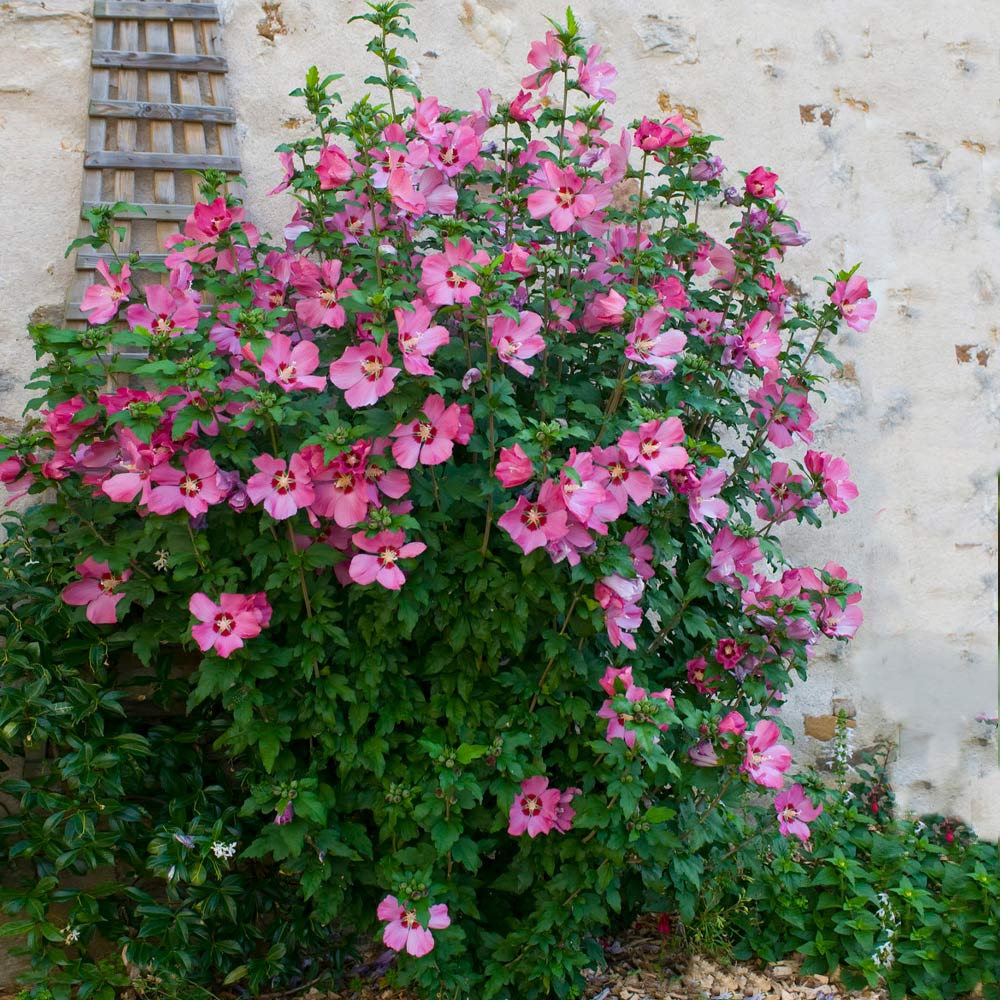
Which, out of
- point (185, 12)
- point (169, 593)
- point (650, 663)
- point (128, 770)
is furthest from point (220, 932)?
point (185, 12)

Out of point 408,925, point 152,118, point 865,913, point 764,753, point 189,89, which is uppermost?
point 189,89

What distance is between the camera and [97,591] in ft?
7.08

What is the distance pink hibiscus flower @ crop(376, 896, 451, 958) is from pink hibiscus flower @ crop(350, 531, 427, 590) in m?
0.66

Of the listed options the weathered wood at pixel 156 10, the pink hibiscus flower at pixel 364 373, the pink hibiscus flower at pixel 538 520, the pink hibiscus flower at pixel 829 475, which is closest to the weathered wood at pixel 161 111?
the weathered wood at pixel 156 10

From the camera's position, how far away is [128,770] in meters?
2.22

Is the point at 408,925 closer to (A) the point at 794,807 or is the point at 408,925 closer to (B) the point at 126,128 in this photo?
(A) the point at 794,807

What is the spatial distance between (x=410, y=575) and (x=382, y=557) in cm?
12

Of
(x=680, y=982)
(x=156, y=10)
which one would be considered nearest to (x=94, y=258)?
(x=156, y=10)

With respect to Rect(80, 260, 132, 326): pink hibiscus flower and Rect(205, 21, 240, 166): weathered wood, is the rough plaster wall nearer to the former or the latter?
Rect(205, 21, 240, 166): weathered wood

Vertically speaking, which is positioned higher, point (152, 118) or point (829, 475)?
point (152, 118)

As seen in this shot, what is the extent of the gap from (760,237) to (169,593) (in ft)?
5.25

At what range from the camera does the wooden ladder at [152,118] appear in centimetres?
262

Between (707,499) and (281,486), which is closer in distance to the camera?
(281,486)

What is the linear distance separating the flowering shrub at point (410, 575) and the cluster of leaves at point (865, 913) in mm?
260
